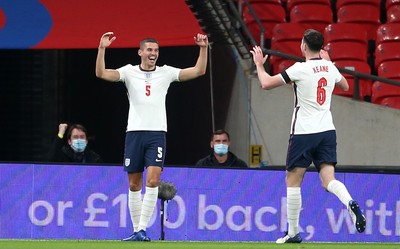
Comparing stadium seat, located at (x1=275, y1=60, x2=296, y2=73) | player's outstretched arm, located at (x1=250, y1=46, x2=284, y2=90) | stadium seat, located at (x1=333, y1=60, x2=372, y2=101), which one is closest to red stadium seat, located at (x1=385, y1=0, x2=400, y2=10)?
stadium seat, located at (x1=333, y1=60, x2=372, y2=101)

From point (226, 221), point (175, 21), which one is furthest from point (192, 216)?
point (175, 21)

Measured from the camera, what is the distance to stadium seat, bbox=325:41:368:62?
18219 millimetres

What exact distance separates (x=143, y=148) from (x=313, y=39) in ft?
6.92

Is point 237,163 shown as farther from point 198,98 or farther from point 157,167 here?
point 198,98

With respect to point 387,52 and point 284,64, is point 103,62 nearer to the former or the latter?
point 284,64

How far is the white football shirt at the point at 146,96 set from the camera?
12.6 m

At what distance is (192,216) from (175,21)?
316 centimetres

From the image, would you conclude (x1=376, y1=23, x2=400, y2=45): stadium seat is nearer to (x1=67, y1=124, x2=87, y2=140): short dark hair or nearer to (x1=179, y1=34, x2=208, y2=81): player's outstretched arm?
(x1=67, y1=124, x2=87, y2=140): short dark hair

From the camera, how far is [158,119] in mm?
12664

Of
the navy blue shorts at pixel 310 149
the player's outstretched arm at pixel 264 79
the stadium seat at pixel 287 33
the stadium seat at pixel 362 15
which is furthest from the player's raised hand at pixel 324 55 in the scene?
the stadium seat at pixel 362 15

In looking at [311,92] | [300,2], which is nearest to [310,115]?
[311,92]

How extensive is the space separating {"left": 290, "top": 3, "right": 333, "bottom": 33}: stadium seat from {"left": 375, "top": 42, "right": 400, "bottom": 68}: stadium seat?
40.6 inches

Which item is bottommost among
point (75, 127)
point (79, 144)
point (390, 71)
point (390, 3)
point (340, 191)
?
point (340, 191)

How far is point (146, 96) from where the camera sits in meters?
12.7
